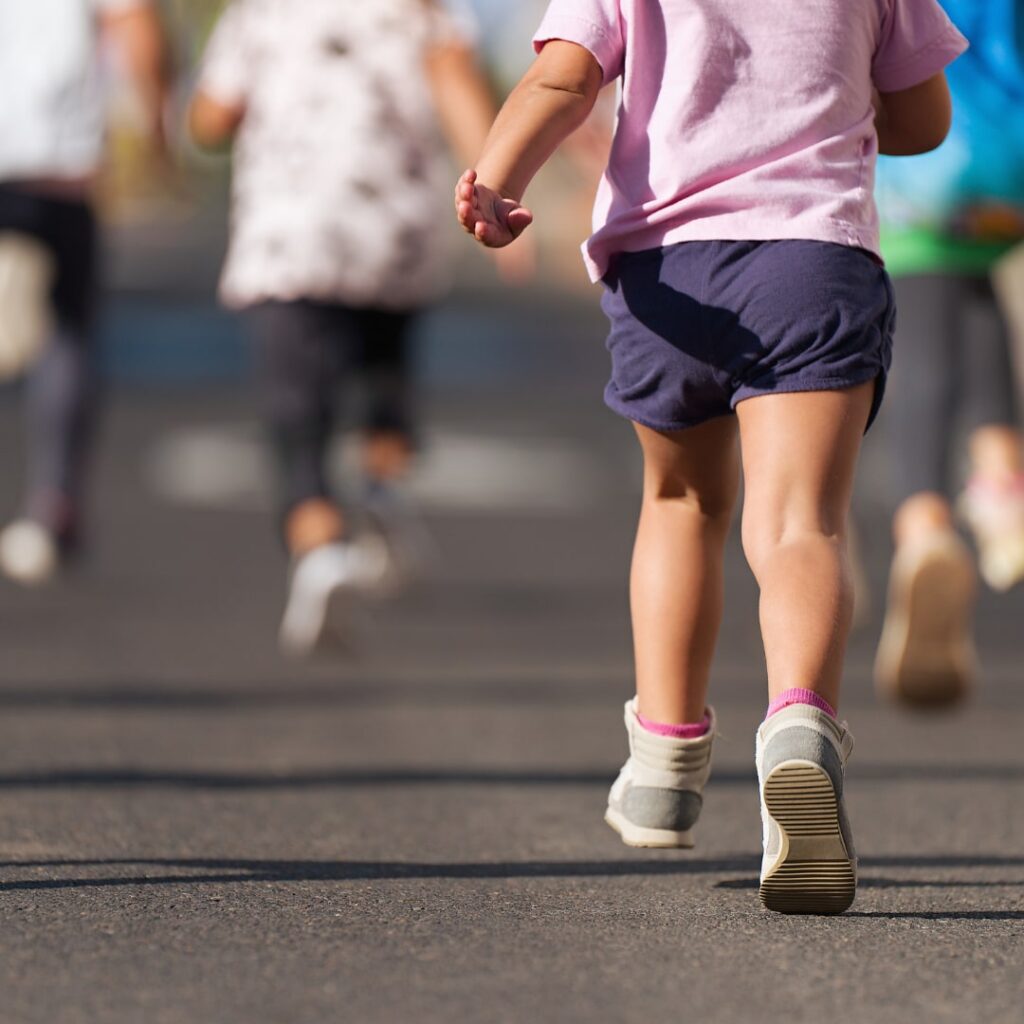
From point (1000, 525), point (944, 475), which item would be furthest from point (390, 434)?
point (1000, 525)

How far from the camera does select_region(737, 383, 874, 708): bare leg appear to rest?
11.3 feet

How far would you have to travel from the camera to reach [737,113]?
11.9 feet

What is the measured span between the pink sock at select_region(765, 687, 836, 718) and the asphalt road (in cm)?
30

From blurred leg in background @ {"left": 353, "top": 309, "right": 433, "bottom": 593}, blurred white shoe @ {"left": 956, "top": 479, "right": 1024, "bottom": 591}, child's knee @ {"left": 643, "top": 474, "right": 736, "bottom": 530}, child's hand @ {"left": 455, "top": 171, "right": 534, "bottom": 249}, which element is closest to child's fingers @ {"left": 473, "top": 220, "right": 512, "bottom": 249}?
child's hand @ {"left": 455, "top": 171, "right": 534, "bottom": 249}

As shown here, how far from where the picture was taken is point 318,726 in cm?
543

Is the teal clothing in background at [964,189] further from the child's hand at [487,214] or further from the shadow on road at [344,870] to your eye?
the child's hand at [487,214]

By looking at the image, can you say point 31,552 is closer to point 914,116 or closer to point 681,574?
point 681,574

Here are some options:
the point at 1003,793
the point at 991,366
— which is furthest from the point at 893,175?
the point at 1003,793

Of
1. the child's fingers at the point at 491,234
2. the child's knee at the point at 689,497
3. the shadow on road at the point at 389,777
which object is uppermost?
the child's fingers at the point at 491,234

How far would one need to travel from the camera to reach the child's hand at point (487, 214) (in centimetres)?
335

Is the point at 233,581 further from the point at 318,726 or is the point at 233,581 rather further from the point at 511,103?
the point at 511,103

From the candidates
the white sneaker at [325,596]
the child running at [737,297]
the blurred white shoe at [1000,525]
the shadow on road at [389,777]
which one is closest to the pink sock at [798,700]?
the child running at [737,297]

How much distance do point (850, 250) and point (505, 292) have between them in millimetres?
30856

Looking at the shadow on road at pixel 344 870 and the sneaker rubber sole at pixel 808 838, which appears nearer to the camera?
the sneaker rubber sole at pixel 808 838
